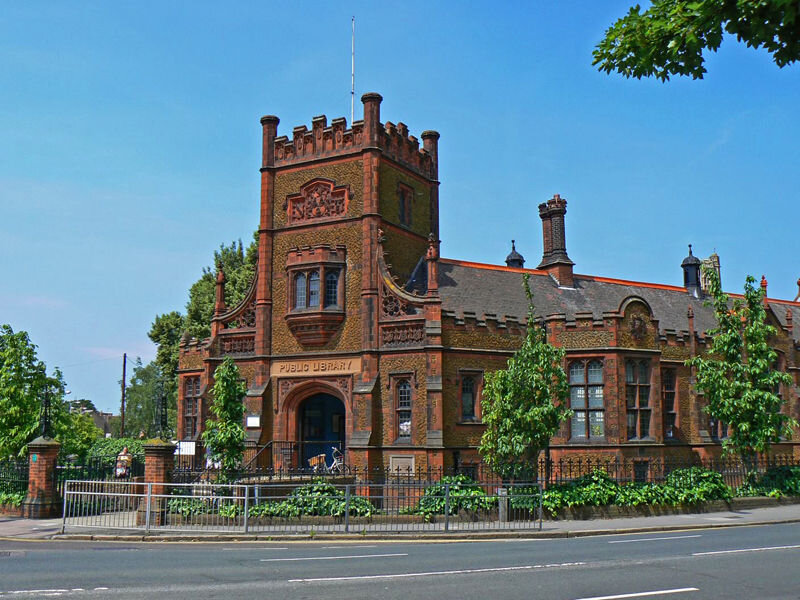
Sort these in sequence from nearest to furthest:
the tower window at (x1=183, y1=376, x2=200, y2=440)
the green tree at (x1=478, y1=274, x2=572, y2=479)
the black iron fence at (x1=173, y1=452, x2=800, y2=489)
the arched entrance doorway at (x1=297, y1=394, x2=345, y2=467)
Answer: the green tree at (x1=478, y1=274, x2=572, y2=479), the black iron fence at (x1=173, y1=452, x2=800, y2=489), the arched entrance doorway at (x1=297, y1=394, x2=345, y2=467), the tower window at (x1=183, y1=376, x2=200, y2=440)

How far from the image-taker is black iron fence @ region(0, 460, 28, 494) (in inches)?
889

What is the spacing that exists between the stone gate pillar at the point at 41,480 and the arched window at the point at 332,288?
A: 10.9 meters

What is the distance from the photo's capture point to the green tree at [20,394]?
2438cm

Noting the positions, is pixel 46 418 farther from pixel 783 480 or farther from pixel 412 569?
pixel 783 480

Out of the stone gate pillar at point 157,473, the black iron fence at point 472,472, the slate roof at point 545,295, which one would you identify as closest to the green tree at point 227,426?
the stone gate pillar at point 157,473

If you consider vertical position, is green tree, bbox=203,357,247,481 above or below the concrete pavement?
above

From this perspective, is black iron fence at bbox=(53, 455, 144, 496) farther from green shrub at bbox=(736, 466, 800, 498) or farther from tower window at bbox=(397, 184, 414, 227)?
green shrub at bbox=(736, 466, 800, 498)

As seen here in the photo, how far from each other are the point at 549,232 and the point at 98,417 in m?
101

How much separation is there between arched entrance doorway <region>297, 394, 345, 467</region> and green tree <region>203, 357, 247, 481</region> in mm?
7453

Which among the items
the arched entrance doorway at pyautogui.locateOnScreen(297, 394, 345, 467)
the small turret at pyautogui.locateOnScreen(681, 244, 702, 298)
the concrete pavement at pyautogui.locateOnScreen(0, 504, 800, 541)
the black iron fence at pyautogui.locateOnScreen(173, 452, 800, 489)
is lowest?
the concrete pavement at pyautogui.locateOnScreen(0, 504, 800, 541)

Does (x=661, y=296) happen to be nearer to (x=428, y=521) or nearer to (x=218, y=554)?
(x=428, y=521)

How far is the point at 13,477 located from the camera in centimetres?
2283

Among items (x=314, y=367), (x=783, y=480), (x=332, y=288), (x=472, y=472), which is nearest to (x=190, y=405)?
(x=314, y=367)

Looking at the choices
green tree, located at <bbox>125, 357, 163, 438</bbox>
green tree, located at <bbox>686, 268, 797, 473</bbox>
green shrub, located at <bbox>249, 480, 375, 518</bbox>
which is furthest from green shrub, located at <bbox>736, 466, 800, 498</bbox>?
green tree, located at <bbox>125, 357, 163, 438</bbox>
